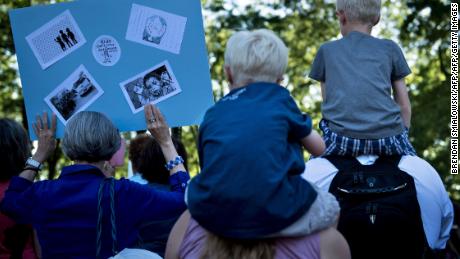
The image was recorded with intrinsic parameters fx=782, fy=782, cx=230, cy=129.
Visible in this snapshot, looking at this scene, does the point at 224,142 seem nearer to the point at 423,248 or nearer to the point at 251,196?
the point at 251,196

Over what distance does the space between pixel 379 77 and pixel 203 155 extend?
147 cm

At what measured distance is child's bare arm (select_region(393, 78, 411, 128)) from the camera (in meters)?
4.51

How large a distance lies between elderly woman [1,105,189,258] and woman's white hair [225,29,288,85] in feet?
2.86

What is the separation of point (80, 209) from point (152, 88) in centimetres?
88

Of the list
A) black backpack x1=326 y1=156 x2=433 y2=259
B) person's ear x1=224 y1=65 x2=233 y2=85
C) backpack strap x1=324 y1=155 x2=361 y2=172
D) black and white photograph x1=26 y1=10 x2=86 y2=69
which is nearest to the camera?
person's ear x1=224 y1=65 x2=233 y2=85

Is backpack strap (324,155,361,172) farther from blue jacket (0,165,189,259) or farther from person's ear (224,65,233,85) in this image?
person's ear (224,65,233,85)

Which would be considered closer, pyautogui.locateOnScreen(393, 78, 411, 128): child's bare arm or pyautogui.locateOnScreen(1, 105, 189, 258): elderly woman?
pyautogui.locateOnScreen(1, 105, 189, 258): elderly woman

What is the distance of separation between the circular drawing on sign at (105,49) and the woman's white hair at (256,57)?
48.6 inches

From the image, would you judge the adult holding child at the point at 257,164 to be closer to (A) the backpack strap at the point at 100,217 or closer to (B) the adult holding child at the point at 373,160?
(A) the backpack strap at the point at 100,217

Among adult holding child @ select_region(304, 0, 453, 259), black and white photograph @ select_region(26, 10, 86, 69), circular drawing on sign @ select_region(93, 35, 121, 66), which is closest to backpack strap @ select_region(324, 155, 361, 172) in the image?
adult holding child @ select_region(304, 0, 453, 259)

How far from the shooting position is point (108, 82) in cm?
445

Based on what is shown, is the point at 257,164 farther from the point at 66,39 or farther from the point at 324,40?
the point at 324,40

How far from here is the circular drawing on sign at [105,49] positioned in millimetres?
4449

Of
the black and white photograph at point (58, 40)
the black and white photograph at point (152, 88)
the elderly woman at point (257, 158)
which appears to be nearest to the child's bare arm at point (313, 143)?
the elderly woman at point (257, 158)
